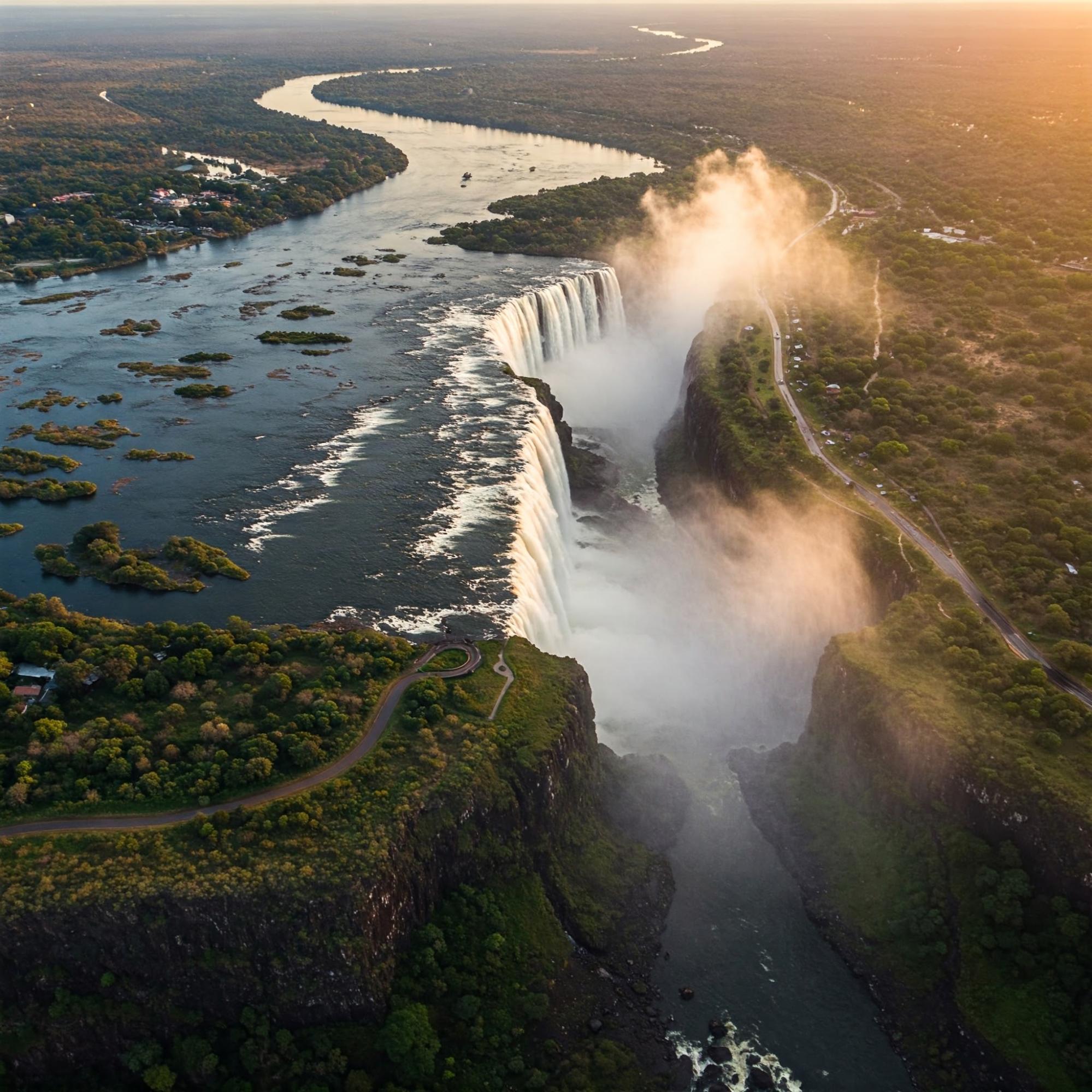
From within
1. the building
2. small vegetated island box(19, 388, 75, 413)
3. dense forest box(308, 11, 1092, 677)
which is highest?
small vegetated island box(19, 388, 75, 413)

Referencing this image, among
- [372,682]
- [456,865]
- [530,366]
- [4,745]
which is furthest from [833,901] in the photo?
[530,366]

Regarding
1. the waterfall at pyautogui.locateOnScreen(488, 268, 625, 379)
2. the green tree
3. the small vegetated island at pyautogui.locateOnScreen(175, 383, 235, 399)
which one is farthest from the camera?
the waterfall at pyautogui.locateOnScreen(488, 268, 625, 379)

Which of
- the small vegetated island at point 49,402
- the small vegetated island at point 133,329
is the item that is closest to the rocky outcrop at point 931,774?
the small vegetated island at point 49,402

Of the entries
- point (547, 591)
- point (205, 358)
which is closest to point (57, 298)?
point (205, 358)

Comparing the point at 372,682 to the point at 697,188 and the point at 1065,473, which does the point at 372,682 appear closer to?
the point at 1065,473

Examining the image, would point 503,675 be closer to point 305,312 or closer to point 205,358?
point 205,358

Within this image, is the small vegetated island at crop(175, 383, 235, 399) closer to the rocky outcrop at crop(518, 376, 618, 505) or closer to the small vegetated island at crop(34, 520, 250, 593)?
the small vegetated island at crop(34, 520, 250, 593)

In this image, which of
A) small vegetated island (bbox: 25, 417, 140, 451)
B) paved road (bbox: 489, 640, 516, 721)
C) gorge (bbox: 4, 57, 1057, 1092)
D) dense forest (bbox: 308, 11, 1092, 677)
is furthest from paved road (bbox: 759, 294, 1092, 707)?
small vegetated island (bbox: 25, 417, 140, 451)
